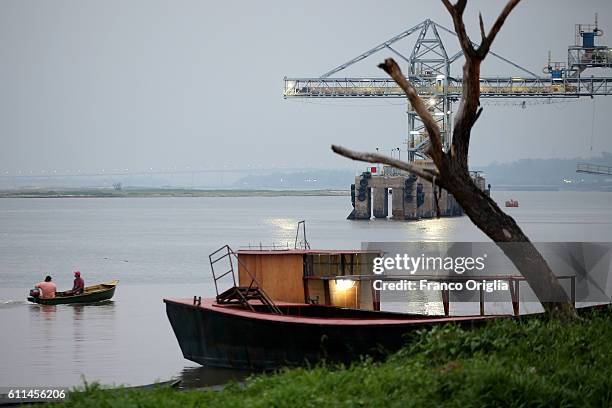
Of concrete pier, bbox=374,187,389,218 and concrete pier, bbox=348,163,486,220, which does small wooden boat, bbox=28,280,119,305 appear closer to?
concrete pier, bbox=348,163,486,220

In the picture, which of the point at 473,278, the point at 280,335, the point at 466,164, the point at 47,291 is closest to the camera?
the point at 466,164

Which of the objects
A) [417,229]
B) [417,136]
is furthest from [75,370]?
[417,136]

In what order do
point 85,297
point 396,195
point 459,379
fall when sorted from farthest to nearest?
point 396,195
point 85,297
point 459,379

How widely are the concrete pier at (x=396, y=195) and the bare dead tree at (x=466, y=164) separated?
9376 centimetres

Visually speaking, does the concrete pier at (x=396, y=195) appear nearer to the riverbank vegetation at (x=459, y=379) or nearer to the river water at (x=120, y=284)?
the river water at (x=120, y=284)

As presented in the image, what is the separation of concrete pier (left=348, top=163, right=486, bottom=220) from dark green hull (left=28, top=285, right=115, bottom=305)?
73544 millimetres

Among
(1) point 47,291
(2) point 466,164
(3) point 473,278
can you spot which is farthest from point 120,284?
(2) point 466,164

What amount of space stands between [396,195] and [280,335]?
94037 millimetres

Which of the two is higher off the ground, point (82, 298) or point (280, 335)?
point (280, 335)

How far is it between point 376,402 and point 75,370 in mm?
13960

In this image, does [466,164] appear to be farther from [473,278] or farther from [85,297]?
[85,297]

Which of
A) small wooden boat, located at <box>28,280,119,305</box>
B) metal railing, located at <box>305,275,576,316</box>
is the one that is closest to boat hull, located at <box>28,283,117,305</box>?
small wooden boat, located at <box>28,280,119,305</box>

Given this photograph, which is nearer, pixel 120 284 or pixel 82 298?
pixel 82 298

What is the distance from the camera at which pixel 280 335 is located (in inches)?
762
